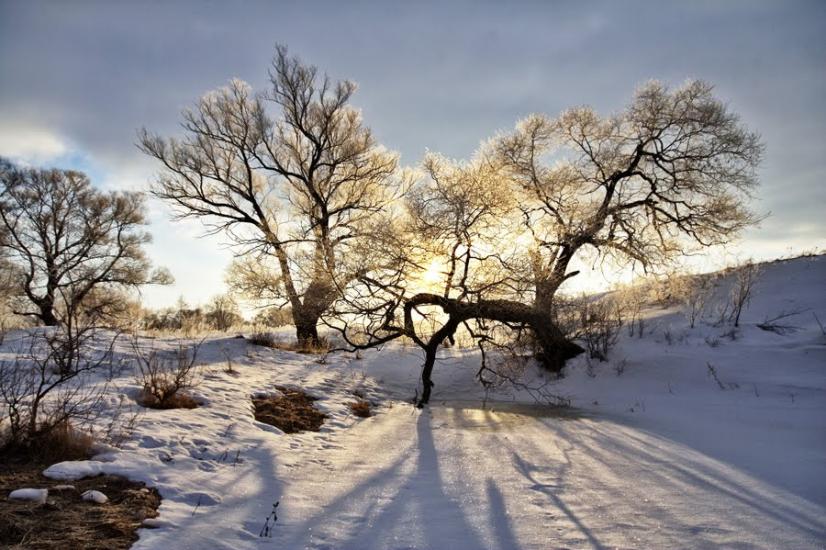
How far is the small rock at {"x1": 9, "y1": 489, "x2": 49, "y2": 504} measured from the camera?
3.29m

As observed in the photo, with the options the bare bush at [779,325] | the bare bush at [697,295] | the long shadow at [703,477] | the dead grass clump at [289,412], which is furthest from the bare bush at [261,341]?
the bare bush at [779,325]

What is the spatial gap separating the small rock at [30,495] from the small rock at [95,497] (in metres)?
0.25

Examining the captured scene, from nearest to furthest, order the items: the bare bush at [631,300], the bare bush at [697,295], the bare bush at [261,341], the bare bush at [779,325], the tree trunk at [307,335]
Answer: the bare bush at [779,325] < the bare bush at [697,295] < the bare bush at [261,341] < the bare bush at [631,300] < the tree trunk at [307,335]

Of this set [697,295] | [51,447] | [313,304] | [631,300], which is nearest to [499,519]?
[51,447]

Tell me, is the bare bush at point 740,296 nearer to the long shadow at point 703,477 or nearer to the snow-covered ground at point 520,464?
the snow-covered ground at point 520,464

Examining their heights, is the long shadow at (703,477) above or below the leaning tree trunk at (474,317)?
below

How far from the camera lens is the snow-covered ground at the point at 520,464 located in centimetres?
334

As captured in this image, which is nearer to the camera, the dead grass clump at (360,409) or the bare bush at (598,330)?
the dead grass clump at (360,409)

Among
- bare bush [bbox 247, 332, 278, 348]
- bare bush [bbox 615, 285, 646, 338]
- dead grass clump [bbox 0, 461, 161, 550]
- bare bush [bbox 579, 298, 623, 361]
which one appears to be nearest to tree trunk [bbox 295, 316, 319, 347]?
bare bush [bbox 247, 332, 278, 348]

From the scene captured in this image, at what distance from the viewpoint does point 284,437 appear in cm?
605

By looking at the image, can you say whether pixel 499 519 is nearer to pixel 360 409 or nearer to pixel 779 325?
pixel 360 409

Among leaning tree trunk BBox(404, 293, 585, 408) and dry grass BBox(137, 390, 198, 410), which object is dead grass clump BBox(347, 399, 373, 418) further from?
dry grass BBox(137, 390, 198, 410)

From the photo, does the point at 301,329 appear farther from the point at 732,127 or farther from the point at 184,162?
the point at 732,127

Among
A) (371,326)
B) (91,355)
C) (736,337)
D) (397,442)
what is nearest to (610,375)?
(736,337)
